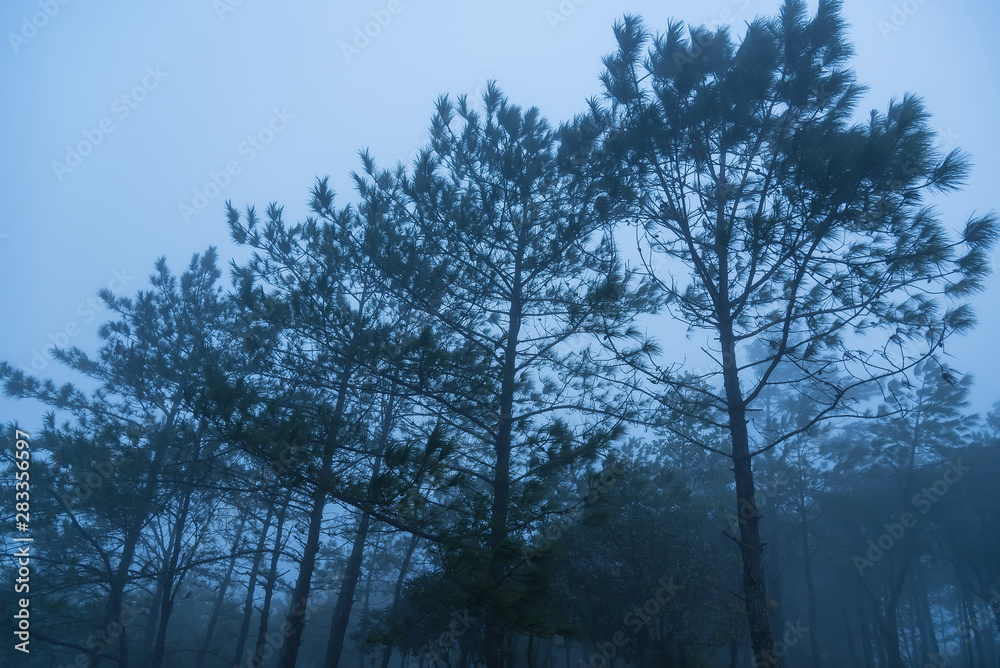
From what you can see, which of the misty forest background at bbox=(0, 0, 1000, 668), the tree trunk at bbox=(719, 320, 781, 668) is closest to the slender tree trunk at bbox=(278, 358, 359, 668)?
the misty forest background at bbox=(0, 0, 1000, 668)

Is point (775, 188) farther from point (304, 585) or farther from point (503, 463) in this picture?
point (304, 585)

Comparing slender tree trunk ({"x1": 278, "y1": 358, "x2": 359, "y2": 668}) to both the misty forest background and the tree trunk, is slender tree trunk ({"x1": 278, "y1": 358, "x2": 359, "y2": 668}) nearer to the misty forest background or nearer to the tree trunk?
the misty forest background

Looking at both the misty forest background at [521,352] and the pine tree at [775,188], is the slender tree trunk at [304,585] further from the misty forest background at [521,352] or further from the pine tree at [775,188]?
the pine tree at [775,188]

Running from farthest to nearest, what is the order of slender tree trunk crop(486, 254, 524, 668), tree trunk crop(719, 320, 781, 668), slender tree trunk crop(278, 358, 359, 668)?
slender tree trunk crop(278, 358, 359, 668)
slender tree trunk crop(486, 254, 524, 668)
tree trunk crop(719, 320, 781, 668)

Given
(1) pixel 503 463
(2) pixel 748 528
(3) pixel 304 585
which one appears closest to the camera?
(2) pixel 748 528

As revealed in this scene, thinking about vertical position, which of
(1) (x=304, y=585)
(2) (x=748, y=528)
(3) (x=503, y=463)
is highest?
(3) (x=503, y=463)

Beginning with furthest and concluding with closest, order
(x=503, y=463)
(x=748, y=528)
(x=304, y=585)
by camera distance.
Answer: (x=304, y=585), (x=503, y=463), (x=748, y=528)

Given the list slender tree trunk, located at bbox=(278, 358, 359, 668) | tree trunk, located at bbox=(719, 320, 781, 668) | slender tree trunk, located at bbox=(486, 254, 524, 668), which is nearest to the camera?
tree trunk, located at bbox=(719, 320, 781, 668)

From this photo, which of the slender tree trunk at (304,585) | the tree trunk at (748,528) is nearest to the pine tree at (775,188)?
the tree trunk at (748,528)

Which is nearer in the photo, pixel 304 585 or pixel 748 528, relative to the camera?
pixel 748 528

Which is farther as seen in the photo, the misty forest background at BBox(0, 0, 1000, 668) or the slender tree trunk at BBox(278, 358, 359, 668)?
the slender tree trunk at BBox(278, 358, 359, 668)

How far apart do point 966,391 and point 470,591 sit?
21065 mm

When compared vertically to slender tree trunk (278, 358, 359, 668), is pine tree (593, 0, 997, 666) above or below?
above

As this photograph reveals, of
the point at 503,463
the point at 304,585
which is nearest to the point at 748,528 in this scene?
the point at 503,463
